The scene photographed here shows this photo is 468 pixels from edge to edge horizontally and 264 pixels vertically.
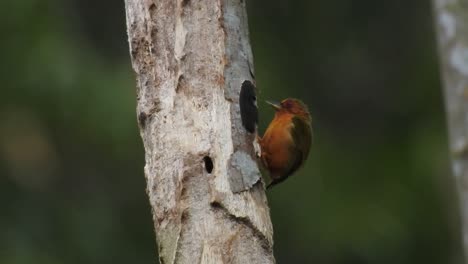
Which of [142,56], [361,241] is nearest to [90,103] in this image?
[361,241]

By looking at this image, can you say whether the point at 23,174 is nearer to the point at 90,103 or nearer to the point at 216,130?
the point at 90,103

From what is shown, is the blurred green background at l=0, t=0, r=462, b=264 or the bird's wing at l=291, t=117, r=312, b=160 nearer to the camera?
the bird's wing at l=291, t=117, r=312, b=160

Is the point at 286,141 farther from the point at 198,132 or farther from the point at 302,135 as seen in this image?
the point at 198,132

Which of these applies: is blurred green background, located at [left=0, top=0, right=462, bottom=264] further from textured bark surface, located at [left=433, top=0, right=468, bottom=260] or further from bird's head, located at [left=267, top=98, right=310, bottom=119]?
textured bark surface, located at [left=433, top=0, right=468, bottom=260]

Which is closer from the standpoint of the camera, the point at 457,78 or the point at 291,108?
the point at 457,78

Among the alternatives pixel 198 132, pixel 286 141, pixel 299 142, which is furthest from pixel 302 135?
pixel 198 132

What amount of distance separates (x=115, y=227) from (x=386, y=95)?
4197mm

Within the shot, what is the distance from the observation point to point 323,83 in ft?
57.6

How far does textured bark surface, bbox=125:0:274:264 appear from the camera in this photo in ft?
20.0

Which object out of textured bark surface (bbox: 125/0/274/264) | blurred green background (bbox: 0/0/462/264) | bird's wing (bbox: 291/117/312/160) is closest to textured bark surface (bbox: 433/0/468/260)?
bird's wing (bbox: 291/117/312/160)

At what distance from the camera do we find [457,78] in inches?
274

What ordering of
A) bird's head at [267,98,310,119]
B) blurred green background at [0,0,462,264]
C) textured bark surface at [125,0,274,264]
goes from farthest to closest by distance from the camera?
blurred green background at [0,0,462,264]
bird's head at [267,98,310,119]
textured bark surface at [125,0,274,264]

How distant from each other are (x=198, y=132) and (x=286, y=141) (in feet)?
4.07

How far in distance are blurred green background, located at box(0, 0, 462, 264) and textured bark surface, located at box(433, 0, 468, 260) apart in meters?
6.63
